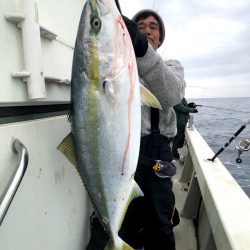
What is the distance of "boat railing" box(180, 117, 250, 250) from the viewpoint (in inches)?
62.2

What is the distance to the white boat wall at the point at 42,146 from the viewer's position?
3.13 feet

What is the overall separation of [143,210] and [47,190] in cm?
116

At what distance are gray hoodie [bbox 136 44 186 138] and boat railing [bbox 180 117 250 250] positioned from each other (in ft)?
1.88

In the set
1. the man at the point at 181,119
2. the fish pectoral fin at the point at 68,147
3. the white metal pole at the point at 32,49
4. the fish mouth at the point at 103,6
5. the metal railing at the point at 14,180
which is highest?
the fish mouth at the point at 103,6

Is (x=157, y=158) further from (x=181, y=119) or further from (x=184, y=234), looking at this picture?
(x=181, y=119)

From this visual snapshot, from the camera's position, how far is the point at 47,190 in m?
1.27

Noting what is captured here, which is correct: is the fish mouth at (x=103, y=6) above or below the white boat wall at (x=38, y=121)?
above

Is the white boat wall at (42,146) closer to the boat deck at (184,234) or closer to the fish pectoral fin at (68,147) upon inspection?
the fish pectoral fin at (68,147)

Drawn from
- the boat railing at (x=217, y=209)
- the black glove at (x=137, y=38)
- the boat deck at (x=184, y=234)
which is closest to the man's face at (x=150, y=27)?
the black glove at (x=137, y=38)

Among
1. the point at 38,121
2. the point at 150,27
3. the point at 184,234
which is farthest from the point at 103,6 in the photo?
the point at 184,234

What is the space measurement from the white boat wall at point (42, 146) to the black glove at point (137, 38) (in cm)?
34

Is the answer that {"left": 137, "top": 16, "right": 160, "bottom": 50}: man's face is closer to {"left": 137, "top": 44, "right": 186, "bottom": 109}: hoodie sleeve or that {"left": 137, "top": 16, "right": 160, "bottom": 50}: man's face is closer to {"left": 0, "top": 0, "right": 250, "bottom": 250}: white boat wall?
{"left": 137, "top": 44, "right": 186, "bottom": 109}: hoodie sleeve

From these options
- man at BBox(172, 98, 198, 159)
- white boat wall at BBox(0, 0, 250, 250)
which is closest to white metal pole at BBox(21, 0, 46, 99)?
white boat wall at BBox(0, 0, 250, 250)

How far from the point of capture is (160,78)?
1689mm
